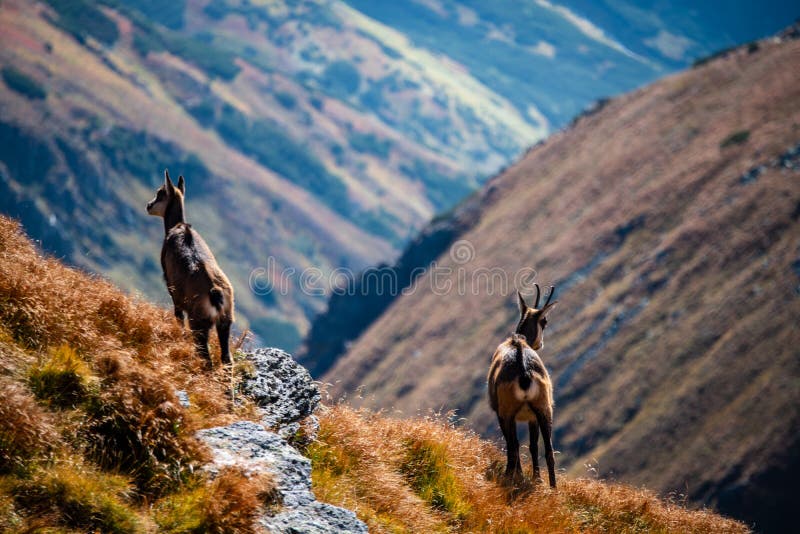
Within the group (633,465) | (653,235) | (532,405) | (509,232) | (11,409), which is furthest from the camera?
(509,232)

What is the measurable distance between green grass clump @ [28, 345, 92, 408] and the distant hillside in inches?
3417

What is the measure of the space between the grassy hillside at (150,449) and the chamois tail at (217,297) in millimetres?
736

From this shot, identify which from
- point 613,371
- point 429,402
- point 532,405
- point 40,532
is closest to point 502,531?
point 532,405

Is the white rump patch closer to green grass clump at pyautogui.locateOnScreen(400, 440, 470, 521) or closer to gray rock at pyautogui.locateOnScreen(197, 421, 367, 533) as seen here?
green grass clump at pyautogui.locateOnScreen(400, 440, 470, 521)

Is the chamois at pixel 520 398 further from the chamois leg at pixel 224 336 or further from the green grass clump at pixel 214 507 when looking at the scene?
the green grass clump at pixel 214 507

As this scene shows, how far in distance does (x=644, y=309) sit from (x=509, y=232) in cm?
5011

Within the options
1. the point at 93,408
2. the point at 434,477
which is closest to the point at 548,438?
the point at 434,477

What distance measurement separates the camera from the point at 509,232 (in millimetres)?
169875

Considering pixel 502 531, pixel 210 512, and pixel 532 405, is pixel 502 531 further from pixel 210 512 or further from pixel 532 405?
pixel 210 512

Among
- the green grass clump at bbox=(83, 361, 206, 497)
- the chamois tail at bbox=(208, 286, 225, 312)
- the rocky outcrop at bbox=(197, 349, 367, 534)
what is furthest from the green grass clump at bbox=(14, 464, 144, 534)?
the chamois tail at bbox=(208, 286, 225, 312)

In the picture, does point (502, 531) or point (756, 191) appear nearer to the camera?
point (502, 531)

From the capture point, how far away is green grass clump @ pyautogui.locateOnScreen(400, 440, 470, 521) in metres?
10.9

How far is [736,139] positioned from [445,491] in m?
151

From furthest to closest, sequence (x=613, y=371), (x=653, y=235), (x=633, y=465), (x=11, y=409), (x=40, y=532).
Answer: (x=653, y=235)
(x=613, y=371)
(x=633, y=465)
(x=11, y=409)
(x=40, y=532)
